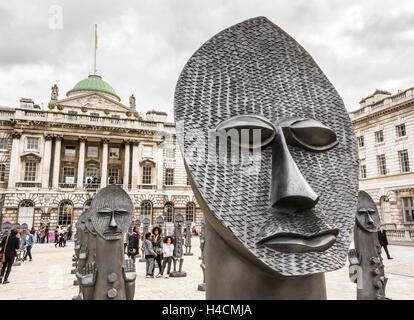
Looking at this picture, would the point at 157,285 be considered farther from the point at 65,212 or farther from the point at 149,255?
the point at 65,212

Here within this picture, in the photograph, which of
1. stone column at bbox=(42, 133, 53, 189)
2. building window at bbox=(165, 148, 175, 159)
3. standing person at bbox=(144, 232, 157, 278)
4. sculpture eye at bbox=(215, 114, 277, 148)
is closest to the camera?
sculpture eye at bbox=(215, 114, 277, 148)

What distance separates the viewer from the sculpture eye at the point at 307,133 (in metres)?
1.38

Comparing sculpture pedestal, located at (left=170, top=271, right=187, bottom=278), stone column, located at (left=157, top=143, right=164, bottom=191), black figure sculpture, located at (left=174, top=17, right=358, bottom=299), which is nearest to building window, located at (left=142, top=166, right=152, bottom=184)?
stone column, located at (left=157, top=143, right=164, bottom=191)

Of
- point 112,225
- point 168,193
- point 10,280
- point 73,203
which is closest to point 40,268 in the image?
point 10,280

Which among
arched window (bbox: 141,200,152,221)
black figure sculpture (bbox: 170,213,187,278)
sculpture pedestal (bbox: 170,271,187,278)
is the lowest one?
sculpture pedestal (bbox: 170,271,187,278)

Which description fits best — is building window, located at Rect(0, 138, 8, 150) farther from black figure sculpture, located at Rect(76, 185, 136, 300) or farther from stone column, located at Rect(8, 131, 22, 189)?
black figure sculpture, located at Rect(76, 185, 136, 300)

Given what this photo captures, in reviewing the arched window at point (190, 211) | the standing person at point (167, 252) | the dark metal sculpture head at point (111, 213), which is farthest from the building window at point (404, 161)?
the dark metal sculpture head at point (111, 213)

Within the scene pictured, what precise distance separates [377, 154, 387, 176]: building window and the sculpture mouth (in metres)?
26.6

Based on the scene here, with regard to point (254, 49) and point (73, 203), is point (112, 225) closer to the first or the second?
point (254, 49)

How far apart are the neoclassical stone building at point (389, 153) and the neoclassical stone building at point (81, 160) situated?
18.0 meters

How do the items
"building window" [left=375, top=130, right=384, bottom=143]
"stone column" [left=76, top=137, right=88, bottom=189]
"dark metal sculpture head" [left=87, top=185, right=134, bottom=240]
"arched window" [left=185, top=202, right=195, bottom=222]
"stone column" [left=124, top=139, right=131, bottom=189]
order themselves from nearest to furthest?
"dark metal sculpture head" [left=87, top=185, right=134, bottom=240] → "building window" [left=375, top=130, right=384, bottom=143] → "stone column" [left=76, top=137, right=88, bottom=189] → "stone column" [left=124, top=139, right=131, bottom=189] → "arched window" [left=185, top=202, right=195, bottom=222]

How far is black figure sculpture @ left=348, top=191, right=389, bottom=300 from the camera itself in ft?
15.5

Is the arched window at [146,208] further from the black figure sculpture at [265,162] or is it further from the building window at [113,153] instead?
the black figure sculpture at [265,162]
